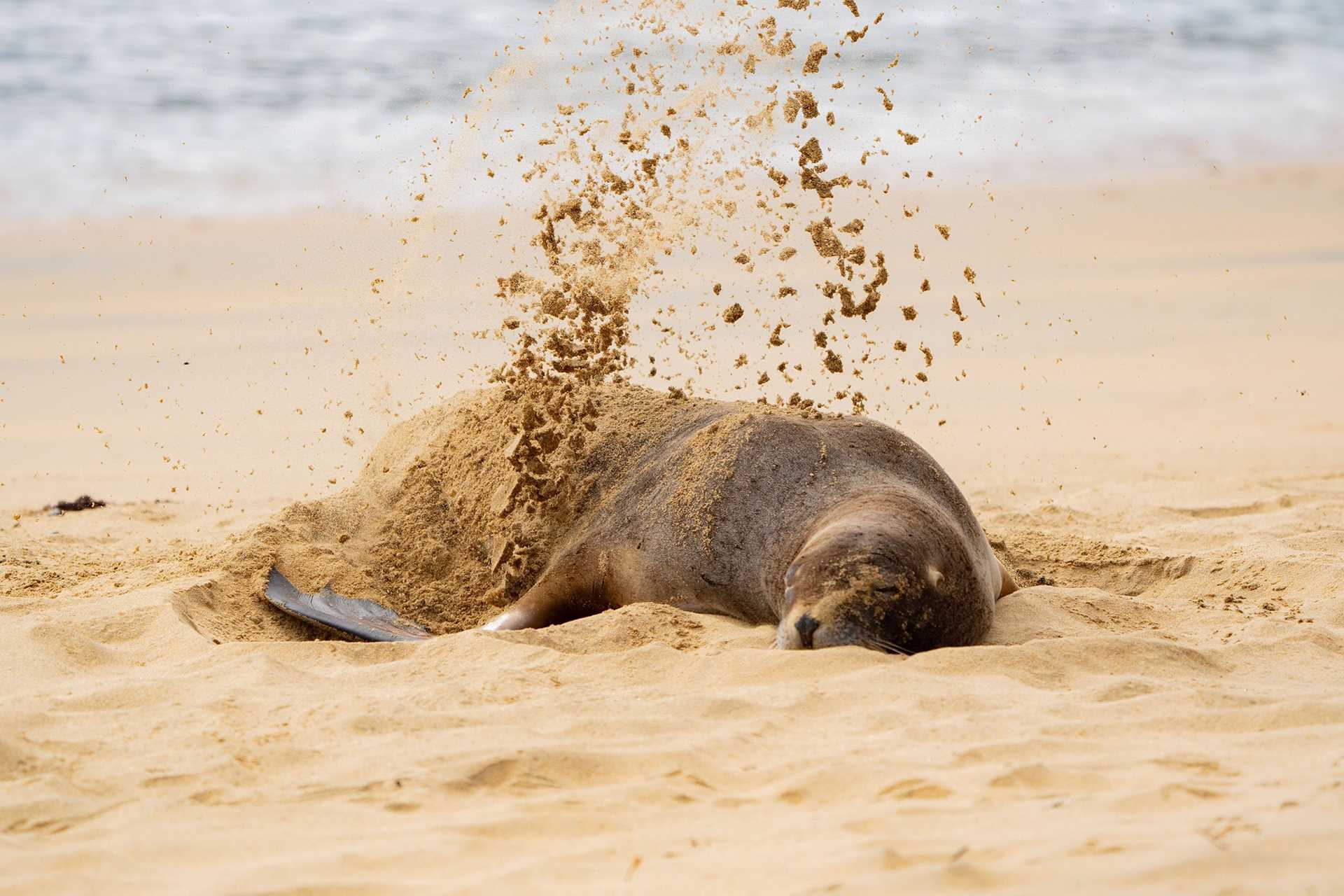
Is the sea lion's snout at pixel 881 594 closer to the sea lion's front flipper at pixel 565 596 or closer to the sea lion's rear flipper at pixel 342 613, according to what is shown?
the sea lion's front flipper at pixel 565 596

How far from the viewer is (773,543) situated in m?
5.39

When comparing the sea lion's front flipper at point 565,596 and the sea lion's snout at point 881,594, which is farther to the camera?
the sea lion's front flipper at point 565,596

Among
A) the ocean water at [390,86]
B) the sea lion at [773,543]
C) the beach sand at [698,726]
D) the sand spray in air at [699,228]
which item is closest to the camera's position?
the beach sand at [698,726]

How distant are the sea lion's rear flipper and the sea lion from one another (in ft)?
0.04

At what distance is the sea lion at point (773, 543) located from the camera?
4555 mm

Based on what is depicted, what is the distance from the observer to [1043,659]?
4.27 meters

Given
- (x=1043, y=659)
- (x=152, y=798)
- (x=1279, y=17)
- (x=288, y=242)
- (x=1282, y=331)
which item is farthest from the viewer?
(x=1279, y=17)

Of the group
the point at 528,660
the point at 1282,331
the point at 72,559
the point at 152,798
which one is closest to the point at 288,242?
the point at 72,559

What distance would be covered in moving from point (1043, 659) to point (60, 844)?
9.56ft

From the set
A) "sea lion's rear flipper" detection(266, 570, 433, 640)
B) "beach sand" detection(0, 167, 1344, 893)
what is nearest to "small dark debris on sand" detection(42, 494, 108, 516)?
"beach sand" detection(0, 167, 1344, 893)

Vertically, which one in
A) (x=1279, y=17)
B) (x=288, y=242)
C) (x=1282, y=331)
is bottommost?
(x=1282, y=331)

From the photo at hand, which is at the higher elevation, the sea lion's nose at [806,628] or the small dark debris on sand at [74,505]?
the sea lion's nose at [806,628]

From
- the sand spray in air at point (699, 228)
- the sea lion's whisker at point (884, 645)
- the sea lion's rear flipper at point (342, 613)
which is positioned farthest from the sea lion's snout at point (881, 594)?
the sea lion's rear flipper at point (342, 613)

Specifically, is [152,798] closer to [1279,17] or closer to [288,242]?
[288,242]
